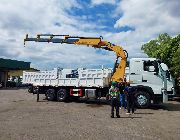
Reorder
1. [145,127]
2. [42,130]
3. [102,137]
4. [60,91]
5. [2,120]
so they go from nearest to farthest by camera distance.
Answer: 1. [102,137]
2. [42,130]
3. [145,127]
4. [2,120]
5. [60,91]

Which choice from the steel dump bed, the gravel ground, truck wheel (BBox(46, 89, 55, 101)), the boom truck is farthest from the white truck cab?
truck wheel (BBox(46, 89, 55, 101))

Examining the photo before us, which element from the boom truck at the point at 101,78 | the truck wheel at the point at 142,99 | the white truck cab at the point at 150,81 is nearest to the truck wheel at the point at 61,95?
the boom truck at the point at 101,78

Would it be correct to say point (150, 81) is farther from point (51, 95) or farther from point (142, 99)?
point (51, 95)

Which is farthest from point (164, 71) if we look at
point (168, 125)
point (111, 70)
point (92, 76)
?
point (168, 125)

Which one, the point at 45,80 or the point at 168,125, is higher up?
the point at 45,80

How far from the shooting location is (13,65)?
175 feet

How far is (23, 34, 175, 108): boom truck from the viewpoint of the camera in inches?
686

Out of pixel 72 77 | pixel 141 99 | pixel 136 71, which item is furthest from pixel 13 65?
pixel 141 99

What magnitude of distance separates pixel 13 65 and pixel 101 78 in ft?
121

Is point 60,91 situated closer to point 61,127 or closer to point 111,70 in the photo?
point 111,70

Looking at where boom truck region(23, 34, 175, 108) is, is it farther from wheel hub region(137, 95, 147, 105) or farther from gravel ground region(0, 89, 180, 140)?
gravel ground region(0, 89, 180, 140)

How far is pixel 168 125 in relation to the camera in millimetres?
11953

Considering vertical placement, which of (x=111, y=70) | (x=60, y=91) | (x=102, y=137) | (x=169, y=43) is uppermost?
(x=169, y=43)

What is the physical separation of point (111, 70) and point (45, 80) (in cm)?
532
